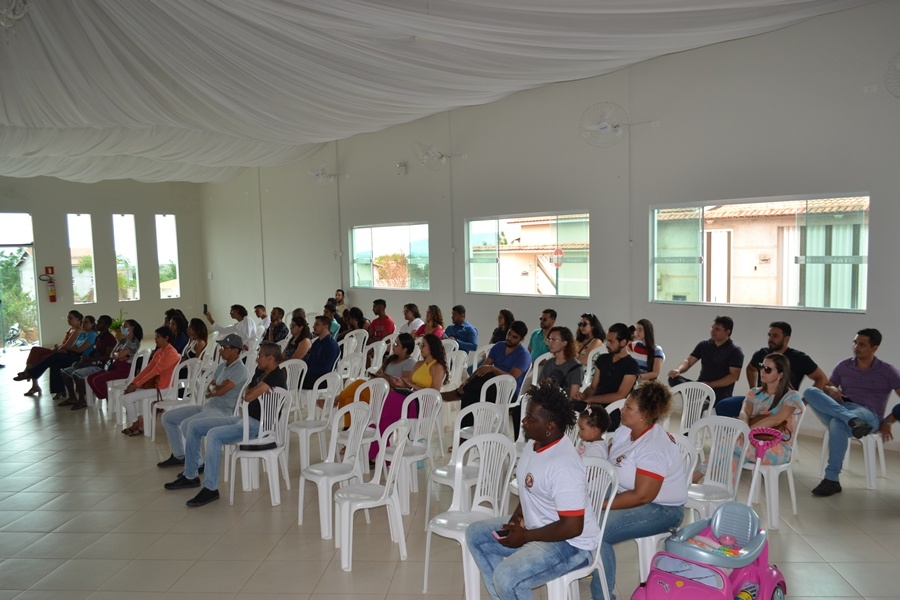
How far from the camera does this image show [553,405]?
9.66 ft

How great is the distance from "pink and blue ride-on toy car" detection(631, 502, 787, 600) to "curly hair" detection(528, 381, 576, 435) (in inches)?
27.4

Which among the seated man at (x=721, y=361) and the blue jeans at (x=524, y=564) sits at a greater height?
the seated man at (x=721, y=361)

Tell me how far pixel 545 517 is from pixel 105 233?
14695 millimetres

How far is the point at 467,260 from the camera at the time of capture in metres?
10.1

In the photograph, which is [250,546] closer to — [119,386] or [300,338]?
[300,338]

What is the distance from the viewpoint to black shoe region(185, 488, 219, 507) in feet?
16.4

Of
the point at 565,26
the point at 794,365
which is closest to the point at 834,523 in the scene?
the point at 794,365

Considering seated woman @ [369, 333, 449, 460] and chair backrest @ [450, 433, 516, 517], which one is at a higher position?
seated woman @ [369, 333, 449, 460]

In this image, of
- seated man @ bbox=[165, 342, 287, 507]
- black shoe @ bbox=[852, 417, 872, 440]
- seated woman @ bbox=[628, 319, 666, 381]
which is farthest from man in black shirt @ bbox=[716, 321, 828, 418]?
seated man @ bbox=[165, 342, 287, 507]

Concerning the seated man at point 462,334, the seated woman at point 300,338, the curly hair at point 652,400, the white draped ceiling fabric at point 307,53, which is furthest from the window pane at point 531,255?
the curly hair at point 652,400

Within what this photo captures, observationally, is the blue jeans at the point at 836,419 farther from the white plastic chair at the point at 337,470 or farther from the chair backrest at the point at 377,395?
the white plastic chair at the point at 337,470

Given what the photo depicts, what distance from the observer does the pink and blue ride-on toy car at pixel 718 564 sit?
2.78 m

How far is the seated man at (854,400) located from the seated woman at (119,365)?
23.6 feet

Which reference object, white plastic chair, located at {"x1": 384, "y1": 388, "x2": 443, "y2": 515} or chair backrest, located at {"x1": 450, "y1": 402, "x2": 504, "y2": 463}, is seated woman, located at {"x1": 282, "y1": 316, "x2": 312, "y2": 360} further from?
chair backrest, located at {"x1": 450, "y1": 402, "x2": 504, "y2": 463}
